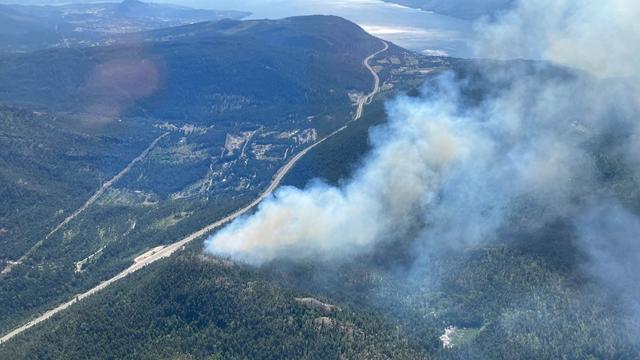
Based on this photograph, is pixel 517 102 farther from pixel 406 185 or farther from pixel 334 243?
pixel 334 243

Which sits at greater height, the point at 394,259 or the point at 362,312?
the point at 394,259

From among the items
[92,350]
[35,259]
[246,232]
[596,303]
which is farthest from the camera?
[35,259]

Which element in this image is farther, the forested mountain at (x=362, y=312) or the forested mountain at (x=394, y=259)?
the forested mountain at (x=394, y=259)

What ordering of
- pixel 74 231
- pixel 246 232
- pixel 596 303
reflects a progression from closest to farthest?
pixel 596 303
pixel 246 232
pixel 74 231

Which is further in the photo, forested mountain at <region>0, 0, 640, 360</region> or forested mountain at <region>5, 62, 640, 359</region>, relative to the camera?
forested mountain at <region>0, 0, 640, 360</region>

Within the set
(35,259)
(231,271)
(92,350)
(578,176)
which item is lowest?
(35,259)

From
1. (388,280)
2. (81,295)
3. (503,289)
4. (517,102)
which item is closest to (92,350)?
(81,295)

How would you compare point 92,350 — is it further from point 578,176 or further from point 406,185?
point 578,176

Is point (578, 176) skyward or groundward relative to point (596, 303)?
skyward

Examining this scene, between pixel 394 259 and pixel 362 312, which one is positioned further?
pixel 394 259

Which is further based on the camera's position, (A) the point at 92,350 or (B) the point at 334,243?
(B) the point at 334,243
